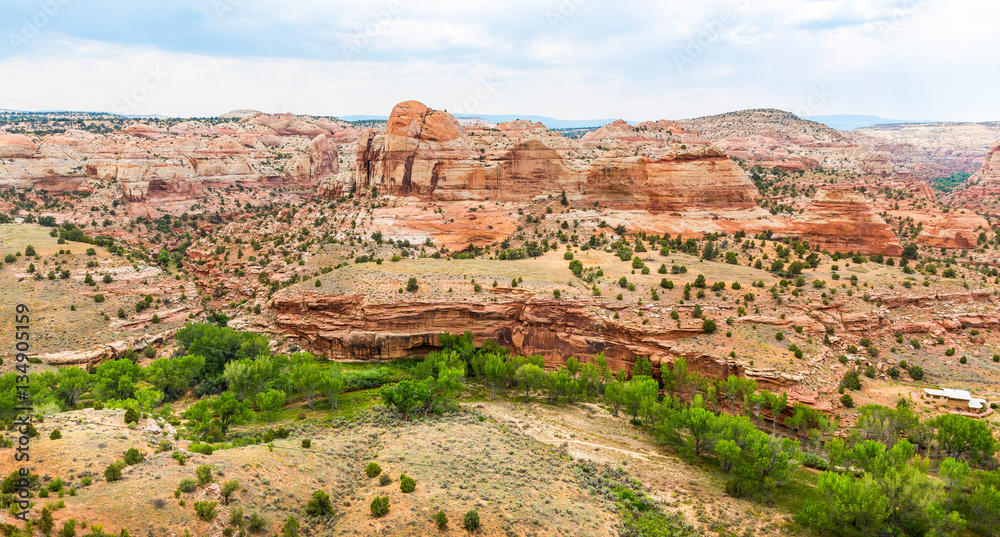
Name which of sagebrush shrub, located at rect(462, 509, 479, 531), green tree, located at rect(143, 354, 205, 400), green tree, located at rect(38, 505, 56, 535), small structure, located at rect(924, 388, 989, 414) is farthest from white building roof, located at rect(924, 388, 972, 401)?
green tree, located at rect(143, 354, 205, 400)

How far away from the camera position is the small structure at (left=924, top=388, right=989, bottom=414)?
37.9m

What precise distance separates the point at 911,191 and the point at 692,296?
3947 inches

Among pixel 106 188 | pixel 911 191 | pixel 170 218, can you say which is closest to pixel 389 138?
pixel 170 218

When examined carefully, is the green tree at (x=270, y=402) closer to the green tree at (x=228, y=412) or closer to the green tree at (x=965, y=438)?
the green tree at (x=228, y=412)

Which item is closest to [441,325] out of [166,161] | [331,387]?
[331,387]

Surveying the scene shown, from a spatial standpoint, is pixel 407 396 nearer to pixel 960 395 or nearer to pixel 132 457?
pixel 132 457

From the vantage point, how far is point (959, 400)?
39.1 m

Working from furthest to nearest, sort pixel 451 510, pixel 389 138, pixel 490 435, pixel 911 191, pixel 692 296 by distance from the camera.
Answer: pixel 911 191 < pixel 389 138 < pixel 692 296 < pixel 490 435 < pixel 451 510

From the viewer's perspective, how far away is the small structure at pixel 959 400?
3791cm

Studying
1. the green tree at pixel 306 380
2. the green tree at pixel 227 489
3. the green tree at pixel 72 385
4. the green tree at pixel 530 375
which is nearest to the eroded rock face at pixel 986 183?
the green tree at pixel 530 375

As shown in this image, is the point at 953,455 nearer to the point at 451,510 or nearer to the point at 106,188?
the point at 451,510

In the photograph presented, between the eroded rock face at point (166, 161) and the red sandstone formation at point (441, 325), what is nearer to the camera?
the red sandstone formation at point (441, 325)

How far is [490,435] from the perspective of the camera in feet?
119

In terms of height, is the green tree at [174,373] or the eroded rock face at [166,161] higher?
the eroded rock face at [166,161]
